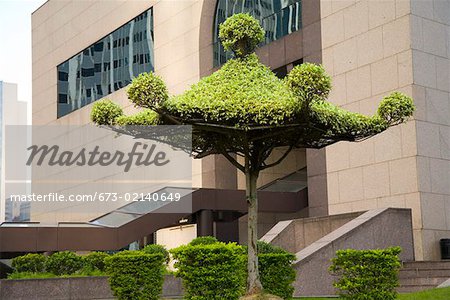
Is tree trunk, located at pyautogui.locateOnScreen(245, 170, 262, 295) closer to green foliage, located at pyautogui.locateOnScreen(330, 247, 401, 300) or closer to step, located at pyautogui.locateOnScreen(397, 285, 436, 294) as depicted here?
green foliage, located at pyautogui.locateOnScreen(330, 247, 401, 300)

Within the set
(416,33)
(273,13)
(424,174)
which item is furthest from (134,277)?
(273,13)

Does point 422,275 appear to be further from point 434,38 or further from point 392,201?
point 434,38

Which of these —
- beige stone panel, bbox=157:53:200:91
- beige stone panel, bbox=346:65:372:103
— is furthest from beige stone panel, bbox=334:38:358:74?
beige stone panel, bbox=157:53:200:91

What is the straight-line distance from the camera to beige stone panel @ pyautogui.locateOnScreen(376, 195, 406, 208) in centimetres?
2252

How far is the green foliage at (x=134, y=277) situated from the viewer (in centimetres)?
1389

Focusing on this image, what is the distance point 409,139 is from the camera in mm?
22578

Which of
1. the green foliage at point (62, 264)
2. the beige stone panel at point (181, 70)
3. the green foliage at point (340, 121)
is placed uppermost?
the beige stone panel at point (181, 70)

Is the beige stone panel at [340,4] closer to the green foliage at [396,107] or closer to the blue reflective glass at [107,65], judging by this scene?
the green foliage at [396,107]

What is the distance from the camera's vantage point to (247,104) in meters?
11.8

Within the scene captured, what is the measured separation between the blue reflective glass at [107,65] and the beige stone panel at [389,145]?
60.9ft

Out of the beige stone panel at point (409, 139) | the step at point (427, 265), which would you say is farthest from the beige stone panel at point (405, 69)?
the step at point (427, 265)

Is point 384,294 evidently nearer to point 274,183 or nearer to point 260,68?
point 260,68

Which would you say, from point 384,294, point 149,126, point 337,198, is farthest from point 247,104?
point 337,198

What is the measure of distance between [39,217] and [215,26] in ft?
80.5
